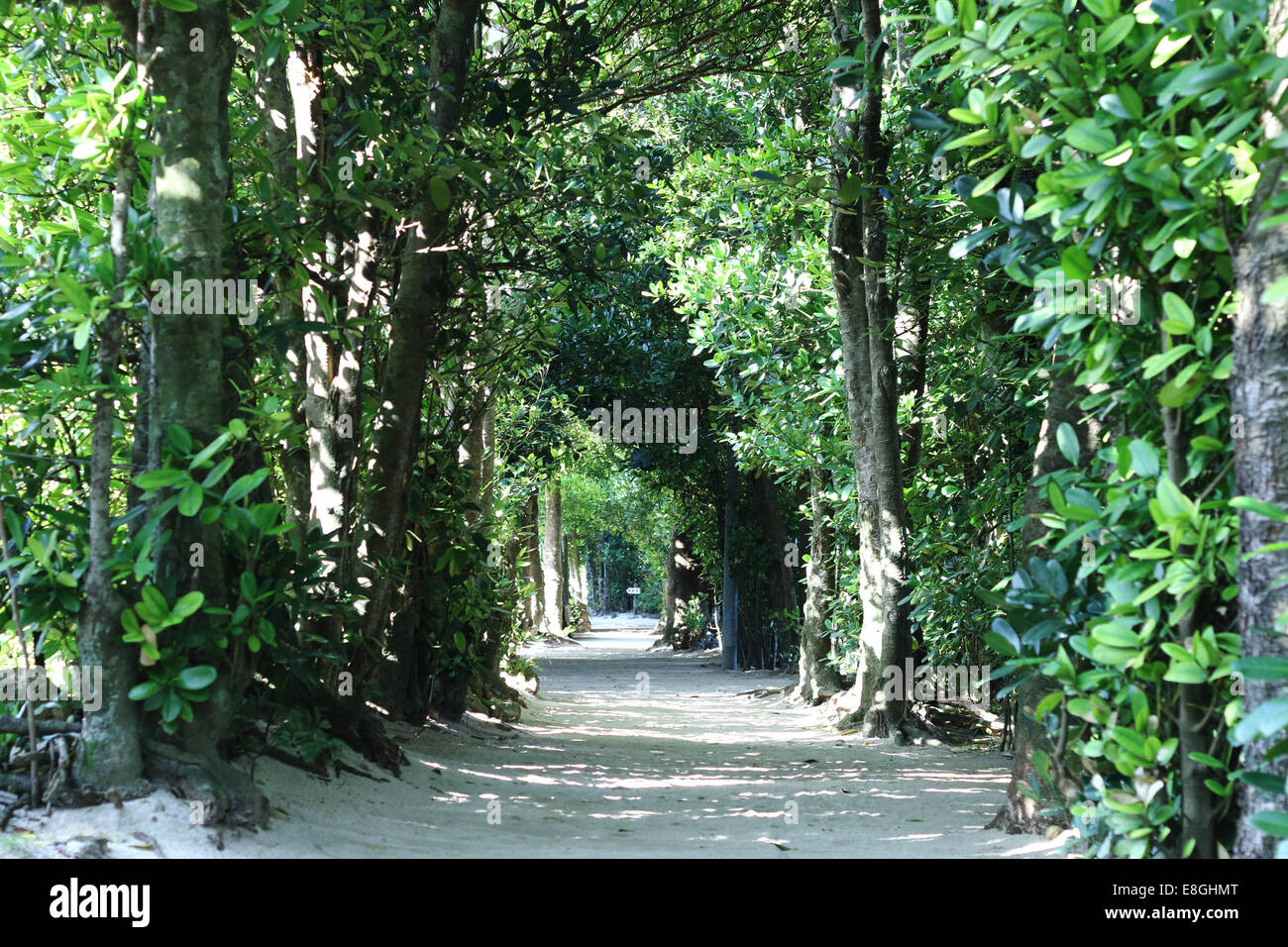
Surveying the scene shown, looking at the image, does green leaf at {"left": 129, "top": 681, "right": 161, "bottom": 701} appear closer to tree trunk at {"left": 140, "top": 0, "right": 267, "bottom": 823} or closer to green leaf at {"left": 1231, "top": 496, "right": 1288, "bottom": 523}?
tree trunk at {"left": 140, "top": 0, "right": 267, "bottom": 823}

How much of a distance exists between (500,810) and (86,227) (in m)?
3.29

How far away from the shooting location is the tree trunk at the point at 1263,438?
2.48 m

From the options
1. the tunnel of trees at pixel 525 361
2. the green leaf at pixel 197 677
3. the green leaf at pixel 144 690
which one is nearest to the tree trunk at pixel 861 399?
the tunnel of trees at pixel 525 361

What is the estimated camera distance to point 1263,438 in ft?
8.33

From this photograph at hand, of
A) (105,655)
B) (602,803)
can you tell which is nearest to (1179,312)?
(105,655)

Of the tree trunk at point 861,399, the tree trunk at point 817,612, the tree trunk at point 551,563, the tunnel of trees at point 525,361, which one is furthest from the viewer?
the tree trunk at point 551,563

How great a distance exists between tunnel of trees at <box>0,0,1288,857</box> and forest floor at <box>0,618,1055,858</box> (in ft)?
0.69

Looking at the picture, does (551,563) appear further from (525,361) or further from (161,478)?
(161,478)

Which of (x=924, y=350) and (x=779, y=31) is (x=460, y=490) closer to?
(x=924, y=350)

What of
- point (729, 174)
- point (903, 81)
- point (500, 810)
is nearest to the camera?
point (500, 810)

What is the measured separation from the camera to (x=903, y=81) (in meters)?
6.98

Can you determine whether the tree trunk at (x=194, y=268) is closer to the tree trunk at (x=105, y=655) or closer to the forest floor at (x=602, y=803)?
the tree trunk at (x=105, y=655)

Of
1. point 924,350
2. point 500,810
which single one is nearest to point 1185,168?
point 500,810

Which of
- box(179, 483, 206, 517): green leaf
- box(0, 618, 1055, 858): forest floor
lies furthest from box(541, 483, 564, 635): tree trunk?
box(179, 483, 206, 517): green leaf
